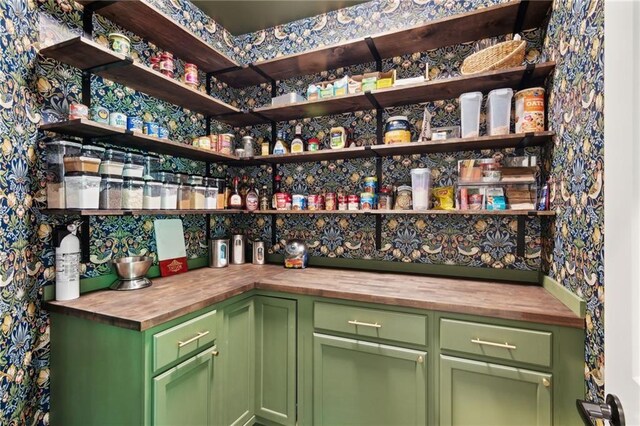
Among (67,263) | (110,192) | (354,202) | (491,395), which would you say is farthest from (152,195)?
(491,395)

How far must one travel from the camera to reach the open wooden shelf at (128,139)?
4.75 ft

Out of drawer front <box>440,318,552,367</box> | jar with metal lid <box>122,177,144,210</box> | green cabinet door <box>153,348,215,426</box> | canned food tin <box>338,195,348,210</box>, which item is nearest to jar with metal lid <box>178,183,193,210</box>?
jar with metal lid <box>122,177,144,210</box>

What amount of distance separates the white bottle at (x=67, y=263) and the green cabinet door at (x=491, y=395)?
181 cm

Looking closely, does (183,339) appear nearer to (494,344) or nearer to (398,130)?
(494,344)

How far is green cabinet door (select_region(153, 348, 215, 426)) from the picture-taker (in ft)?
4.22

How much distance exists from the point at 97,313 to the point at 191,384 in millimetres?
529

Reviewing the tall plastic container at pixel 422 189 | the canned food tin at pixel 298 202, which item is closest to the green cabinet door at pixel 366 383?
the tall plastic container at pixel 422 189

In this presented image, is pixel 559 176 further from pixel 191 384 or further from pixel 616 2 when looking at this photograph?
pixel 191 384

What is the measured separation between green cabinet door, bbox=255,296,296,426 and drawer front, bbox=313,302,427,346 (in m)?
0.20

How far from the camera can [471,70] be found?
5.77ft

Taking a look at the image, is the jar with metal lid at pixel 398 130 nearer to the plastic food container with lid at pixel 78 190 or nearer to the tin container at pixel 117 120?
the tin container at pixel 117 120

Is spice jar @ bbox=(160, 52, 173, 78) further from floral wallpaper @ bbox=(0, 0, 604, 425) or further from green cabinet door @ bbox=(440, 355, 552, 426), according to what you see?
green cabinet door @ bbox=(440, 355, 552, 426)

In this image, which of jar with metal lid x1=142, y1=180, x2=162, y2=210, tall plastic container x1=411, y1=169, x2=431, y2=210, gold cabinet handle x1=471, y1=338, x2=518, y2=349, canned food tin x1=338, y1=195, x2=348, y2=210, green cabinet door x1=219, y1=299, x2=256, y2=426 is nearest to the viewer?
gold cabinet handle x1=471, y1=338, x2=518, y2=349

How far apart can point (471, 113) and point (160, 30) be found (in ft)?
6.38
